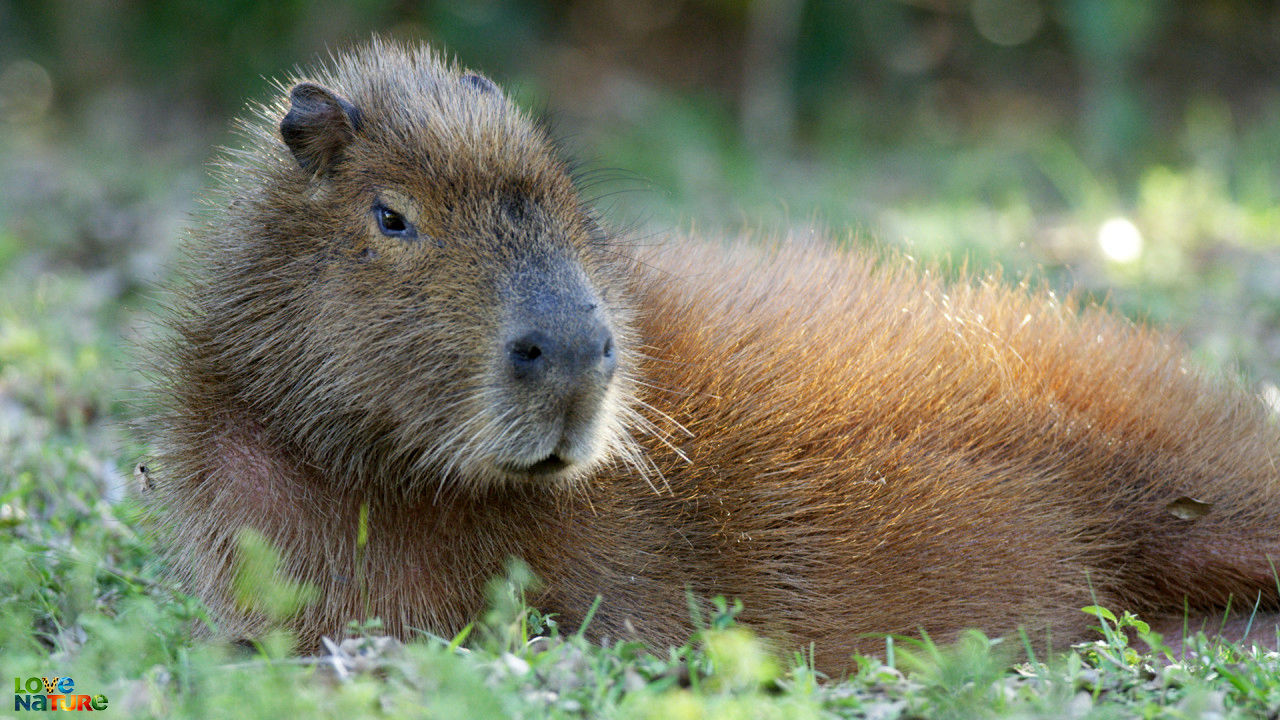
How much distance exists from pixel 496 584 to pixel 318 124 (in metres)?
1.23

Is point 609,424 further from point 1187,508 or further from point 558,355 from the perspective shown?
point 1187,508

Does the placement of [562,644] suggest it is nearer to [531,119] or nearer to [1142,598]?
[531,119]

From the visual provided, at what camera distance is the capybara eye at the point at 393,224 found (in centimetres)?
288

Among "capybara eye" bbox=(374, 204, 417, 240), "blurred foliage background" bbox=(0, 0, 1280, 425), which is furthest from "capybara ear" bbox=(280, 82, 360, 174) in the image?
"blurred foliage background" bbox=(0, 0, 1280, 425)

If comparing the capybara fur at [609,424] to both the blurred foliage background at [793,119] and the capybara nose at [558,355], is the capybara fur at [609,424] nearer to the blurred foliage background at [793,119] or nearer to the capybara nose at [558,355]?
the capybara nose at [558,355]

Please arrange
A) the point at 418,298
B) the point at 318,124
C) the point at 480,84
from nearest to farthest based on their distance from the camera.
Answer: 1. the point at 418,298
2. the point at 318,124
3. the point at 480,84

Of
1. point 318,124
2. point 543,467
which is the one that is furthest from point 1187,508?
point 318,124

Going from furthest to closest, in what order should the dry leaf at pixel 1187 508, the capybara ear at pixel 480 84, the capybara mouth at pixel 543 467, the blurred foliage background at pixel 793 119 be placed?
the blurred foliage background at pixel 793 119
the dry leaf at pixel 1187 508
the capybara ear at pixel 480 84
the capybara mouth at pixel 543 467

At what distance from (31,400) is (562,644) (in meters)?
3.29

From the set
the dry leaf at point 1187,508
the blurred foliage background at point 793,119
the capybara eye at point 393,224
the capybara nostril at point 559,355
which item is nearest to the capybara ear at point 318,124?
the capybara eye at point 393,224

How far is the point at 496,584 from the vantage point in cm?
299

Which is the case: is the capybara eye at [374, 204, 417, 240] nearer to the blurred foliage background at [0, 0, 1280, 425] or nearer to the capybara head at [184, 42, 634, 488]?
the capybara head at [184, 42, 634, 488]

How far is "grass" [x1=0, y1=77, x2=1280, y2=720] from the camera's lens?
96.1 inches

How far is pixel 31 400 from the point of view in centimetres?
499
